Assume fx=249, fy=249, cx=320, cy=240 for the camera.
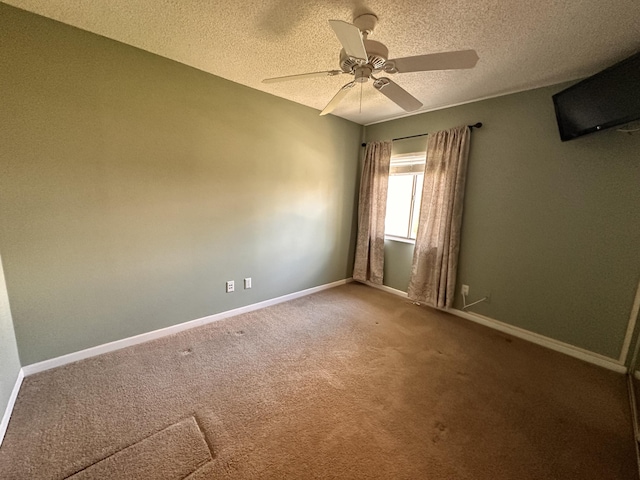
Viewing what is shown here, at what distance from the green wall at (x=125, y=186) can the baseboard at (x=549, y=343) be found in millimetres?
Result: 2394

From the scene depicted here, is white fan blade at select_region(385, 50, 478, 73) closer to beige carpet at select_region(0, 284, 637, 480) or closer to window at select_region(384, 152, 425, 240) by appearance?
window at select_region(384, 152, 425, 240)

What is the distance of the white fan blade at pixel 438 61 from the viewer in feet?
4.36

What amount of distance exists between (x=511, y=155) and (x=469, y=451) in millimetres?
2544

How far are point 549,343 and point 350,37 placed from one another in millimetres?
3031

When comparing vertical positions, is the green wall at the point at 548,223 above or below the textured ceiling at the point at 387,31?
below

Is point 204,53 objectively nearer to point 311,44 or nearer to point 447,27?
point 311,44

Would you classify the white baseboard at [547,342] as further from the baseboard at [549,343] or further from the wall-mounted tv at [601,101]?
the wall-mounted tv at [601,101]

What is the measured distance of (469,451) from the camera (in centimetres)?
134

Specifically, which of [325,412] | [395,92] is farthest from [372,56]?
[325,412]

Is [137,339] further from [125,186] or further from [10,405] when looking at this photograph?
[125,186]

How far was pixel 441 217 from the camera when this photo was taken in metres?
2.91

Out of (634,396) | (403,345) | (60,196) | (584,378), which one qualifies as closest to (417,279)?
(403,345)

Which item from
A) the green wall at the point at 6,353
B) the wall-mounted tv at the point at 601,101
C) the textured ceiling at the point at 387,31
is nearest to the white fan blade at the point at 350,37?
the textured ceiling at the point at 387,31

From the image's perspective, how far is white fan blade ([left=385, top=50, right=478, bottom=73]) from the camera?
52.3 inches
